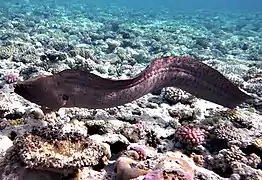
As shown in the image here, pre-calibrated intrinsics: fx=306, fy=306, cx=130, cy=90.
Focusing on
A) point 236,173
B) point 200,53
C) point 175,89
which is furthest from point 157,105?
point 200,53

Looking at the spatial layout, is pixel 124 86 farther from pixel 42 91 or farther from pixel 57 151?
pixel 57 151

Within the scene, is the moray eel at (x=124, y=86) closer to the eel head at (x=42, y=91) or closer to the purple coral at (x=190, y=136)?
the eel head at (x=42, y=91)

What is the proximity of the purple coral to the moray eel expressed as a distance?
122 cm

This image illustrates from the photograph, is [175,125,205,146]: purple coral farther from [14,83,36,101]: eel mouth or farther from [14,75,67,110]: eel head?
[14,83,36,101]: eel mouth

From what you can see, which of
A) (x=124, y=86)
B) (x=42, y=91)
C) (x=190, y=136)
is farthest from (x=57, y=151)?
(x=190, y=136)

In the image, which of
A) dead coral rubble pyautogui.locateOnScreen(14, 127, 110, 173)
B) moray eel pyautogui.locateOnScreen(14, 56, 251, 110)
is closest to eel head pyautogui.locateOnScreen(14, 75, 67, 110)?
moray eel pyautogui.locateOnScreen(14, 56, 251, 110)

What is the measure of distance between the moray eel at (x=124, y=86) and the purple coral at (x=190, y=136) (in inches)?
48.1

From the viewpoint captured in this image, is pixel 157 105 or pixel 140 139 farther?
pixel 157 105

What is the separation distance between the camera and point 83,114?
19.2ft

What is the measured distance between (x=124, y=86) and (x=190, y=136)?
1480mm

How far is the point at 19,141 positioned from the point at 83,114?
7.12 ft

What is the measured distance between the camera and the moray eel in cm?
475

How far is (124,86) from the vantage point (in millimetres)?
5621

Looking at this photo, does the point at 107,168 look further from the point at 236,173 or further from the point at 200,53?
the point at 200,53
